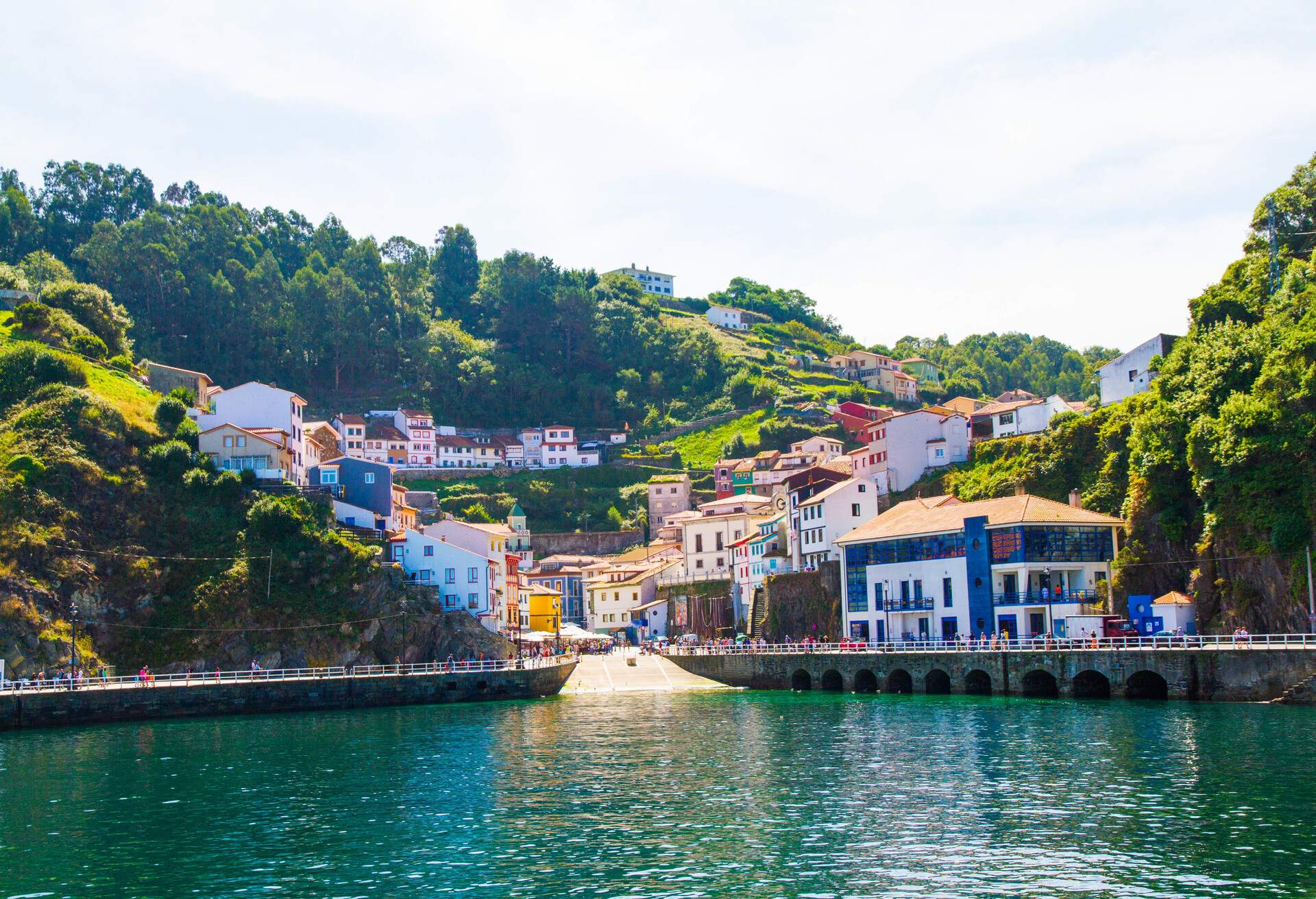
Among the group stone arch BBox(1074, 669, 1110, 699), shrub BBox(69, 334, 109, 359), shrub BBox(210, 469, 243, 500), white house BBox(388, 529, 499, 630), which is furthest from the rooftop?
shrub BBox(69, 334, 109, 359)

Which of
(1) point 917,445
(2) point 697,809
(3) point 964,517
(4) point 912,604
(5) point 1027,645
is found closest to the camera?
(2) point 697,809

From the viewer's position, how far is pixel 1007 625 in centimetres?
7038

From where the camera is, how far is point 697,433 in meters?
160

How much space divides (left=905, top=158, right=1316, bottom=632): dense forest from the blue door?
640cm

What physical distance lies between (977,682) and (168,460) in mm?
59550

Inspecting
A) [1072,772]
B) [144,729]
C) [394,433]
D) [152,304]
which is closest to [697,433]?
[394,433]

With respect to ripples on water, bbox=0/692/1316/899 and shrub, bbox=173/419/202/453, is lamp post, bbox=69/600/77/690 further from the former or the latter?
shrub, bbox=173/419/202/453

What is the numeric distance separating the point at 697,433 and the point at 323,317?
177 ft

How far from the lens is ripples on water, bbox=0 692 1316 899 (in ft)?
87.9

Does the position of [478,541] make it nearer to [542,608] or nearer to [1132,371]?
[542,608]

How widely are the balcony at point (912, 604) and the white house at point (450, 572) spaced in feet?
101

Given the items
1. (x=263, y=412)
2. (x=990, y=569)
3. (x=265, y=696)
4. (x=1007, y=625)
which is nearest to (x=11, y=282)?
(x=263, y=412)

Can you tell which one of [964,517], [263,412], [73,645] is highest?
[263,412]

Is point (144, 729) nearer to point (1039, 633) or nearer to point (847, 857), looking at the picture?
point (847, 857)
